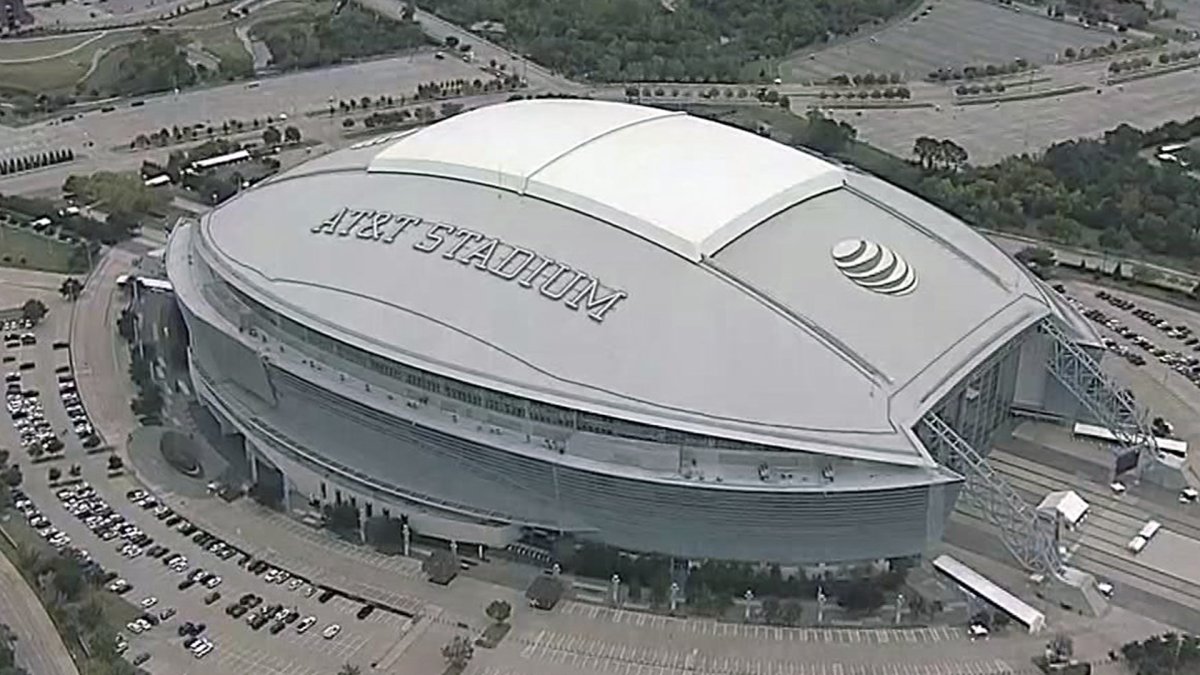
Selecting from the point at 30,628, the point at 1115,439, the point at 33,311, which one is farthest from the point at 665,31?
the point at 30,628

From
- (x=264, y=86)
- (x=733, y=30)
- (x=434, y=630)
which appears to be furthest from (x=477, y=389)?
(x=733, y=30)

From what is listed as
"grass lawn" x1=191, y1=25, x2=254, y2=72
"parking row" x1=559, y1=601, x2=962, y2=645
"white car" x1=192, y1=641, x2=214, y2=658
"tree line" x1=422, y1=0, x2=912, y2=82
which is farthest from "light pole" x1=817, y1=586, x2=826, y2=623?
"grass lawn" x1=191, y1=25, x2=254, y2=72

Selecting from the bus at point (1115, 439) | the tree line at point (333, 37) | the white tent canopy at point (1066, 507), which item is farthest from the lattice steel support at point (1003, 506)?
the tree line at point (333, 37)

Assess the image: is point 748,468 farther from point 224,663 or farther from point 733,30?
point 733,30

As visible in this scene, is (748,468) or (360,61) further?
(360,61)

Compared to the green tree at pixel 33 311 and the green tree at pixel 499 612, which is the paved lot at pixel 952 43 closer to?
the green tree at pixel 33 311

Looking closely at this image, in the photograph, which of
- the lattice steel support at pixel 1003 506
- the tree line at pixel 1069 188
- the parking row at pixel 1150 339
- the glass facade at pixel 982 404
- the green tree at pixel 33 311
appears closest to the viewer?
the lattice steel support at pixel 1003 506

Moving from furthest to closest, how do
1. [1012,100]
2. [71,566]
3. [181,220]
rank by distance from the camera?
[1012,100] → [181,220] → [71,566]

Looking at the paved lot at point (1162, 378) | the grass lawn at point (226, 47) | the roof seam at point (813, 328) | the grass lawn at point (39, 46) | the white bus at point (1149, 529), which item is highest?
the roof seam at point (813, 328)
